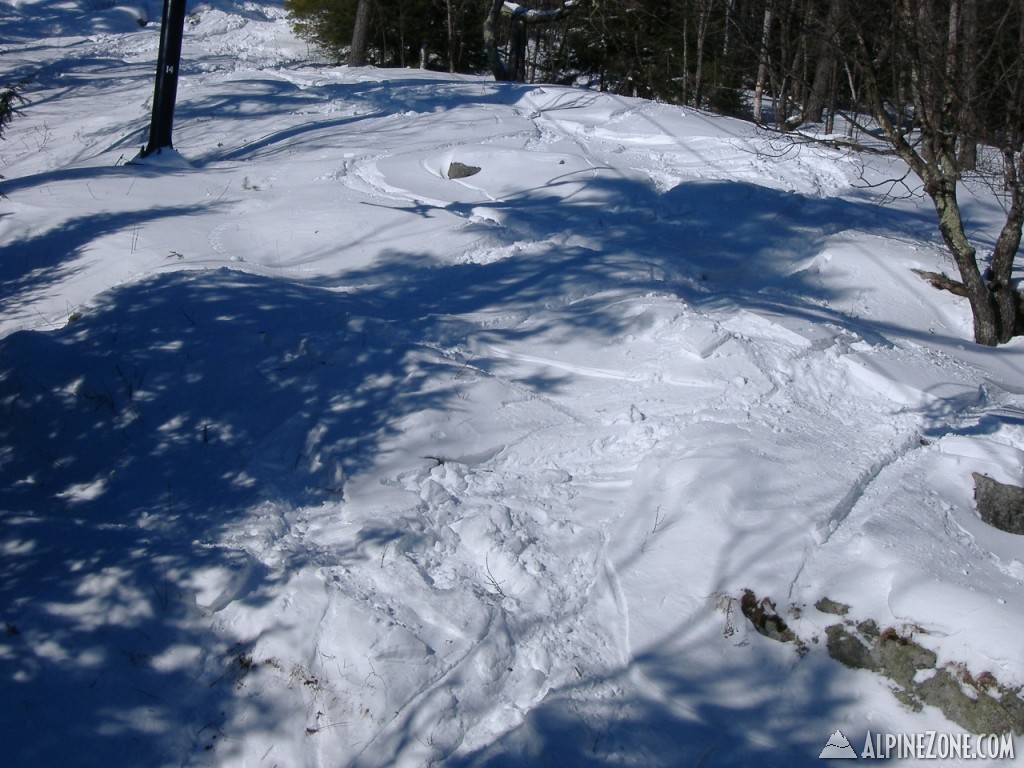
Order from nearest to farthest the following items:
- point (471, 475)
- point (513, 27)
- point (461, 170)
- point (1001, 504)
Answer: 1. point (1001, 504)
2. point (471, 475)
3. point (461, 170)
4. point (513, 27)

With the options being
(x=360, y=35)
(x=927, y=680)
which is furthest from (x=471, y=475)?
(x=360, y=35)

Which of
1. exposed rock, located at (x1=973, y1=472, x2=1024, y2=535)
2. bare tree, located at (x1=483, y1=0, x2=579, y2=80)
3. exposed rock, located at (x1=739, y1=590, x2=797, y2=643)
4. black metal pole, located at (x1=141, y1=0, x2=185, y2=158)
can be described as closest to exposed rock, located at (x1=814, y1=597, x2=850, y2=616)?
exposed rock, located at (x1=739, y1=590, x2=797, y2=643)

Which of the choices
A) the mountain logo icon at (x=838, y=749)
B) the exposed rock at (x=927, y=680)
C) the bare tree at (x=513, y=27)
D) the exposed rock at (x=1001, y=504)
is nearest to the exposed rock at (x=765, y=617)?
the exposed rock at (x=927, y=680)

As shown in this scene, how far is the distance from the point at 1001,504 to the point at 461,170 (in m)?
7.22

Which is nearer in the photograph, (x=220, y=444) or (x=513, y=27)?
(x=220, y=444)

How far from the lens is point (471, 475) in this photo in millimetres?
4898

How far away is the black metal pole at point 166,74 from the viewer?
1073 cm

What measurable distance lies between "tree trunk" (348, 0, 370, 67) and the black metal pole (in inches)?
362

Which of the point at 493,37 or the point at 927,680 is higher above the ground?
the point at 493,37

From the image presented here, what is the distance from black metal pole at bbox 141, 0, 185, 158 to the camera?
1073 centimetres

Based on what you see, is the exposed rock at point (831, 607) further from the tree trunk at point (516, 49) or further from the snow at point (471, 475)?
the tree trunk at point (516, 49)

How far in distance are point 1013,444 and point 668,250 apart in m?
3.76

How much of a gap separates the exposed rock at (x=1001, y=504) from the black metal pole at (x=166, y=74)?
404 inches

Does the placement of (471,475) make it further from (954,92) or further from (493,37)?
(493,37)
